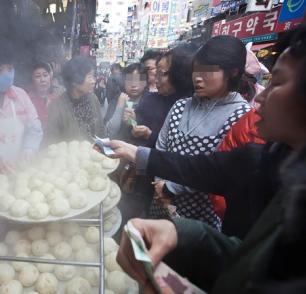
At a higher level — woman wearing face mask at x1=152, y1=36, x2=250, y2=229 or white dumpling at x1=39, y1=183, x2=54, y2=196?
woman wearing face mask at x1=152, y1=36, x2=250, y2=229

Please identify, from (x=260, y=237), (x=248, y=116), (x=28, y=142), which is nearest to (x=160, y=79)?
(x=248, y=116)

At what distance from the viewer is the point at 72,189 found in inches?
65.0

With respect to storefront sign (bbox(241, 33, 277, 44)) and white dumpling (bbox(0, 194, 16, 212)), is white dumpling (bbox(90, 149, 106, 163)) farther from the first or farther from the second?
storefront sign (bbox(241, 33, 277, 44))

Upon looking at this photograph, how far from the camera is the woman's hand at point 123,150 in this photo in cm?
174

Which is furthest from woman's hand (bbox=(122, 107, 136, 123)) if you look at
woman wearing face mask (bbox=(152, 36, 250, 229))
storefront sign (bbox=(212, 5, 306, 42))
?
storefront sign (bbox=(212, 5, 306, 42))

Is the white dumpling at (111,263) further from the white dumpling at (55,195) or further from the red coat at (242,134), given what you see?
the red coat at (242,134)

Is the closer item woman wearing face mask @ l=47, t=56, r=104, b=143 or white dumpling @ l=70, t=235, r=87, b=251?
white dumpling @ l=70, t=235, r=87, b=251

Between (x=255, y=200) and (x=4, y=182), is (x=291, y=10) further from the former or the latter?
(x=4, y=182)

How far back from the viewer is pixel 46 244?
1.58m

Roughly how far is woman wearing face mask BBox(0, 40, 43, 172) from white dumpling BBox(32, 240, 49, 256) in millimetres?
888

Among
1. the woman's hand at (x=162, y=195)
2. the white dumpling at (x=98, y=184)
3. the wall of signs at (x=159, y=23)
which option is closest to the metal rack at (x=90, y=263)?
the white dumpling at (x=98, y=184)

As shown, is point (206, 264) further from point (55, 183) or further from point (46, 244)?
point (55, 183)

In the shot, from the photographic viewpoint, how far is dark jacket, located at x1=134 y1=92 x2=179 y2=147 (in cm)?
292

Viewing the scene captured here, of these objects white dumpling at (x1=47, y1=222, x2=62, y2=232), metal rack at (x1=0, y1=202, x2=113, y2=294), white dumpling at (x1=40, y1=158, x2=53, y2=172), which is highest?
white dumpling at (x1=40, y1=158, x2=53, y2=172)
